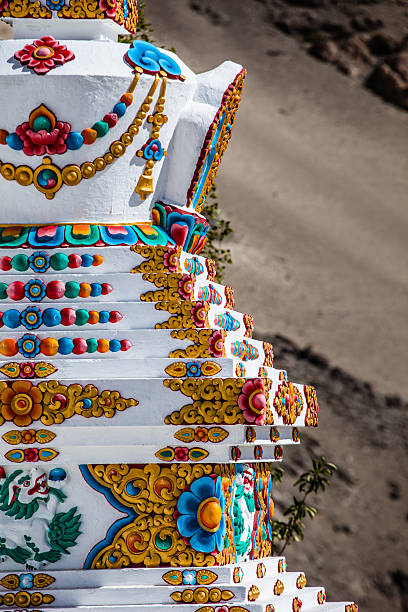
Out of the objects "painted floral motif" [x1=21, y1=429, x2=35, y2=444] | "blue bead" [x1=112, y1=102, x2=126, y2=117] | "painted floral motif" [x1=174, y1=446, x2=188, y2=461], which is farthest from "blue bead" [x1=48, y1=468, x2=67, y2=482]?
"blue bead" [x1=112, y1=102, x2=126, y2=117]

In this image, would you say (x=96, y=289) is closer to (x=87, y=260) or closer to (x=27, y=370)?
(x=87, y=260)

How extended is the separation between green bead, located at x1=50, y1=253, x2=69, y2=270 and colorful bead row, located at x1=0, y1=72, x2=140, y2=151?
0.50 meters

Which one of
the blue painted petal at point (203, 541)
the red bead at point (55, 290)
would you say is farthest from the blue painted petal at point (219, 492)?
the red bead at point (55, 290)

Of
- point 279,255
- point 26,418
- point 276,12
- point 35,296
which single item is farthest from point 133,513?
point 276,12

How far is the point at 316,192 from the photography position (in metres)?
22.4

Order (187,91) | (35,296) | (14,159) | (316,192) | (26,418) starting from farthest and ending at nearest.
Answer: (316,192) → (187,91) → (14,159) → (35,296) → (26,418)

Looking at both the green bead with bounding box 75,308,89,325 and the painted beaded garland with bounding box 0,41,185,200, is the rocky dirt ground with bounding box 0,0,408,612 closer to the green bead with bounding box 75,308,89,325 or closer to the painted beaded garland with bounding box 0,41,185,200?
the painted beaded garland with bounding box 0,41,185,200

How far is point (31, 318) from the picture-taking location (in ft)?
12.9

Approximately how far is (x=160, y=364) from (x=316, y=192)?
1900 cm

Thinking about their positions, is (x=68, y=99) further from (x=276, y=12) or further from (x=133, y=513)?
(x=276, y=12)

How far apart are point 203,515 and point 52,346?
86 cm

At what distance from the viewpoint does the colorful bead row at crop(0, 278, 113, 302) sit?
400 centimetres

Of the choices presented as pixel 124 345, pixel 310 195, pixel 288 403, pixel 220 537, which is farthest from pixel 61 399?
pixel 310 195

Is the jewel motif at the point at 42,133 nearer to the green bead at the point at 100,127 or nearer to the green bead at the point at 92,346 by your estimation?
the green bead at the point at 100,127
